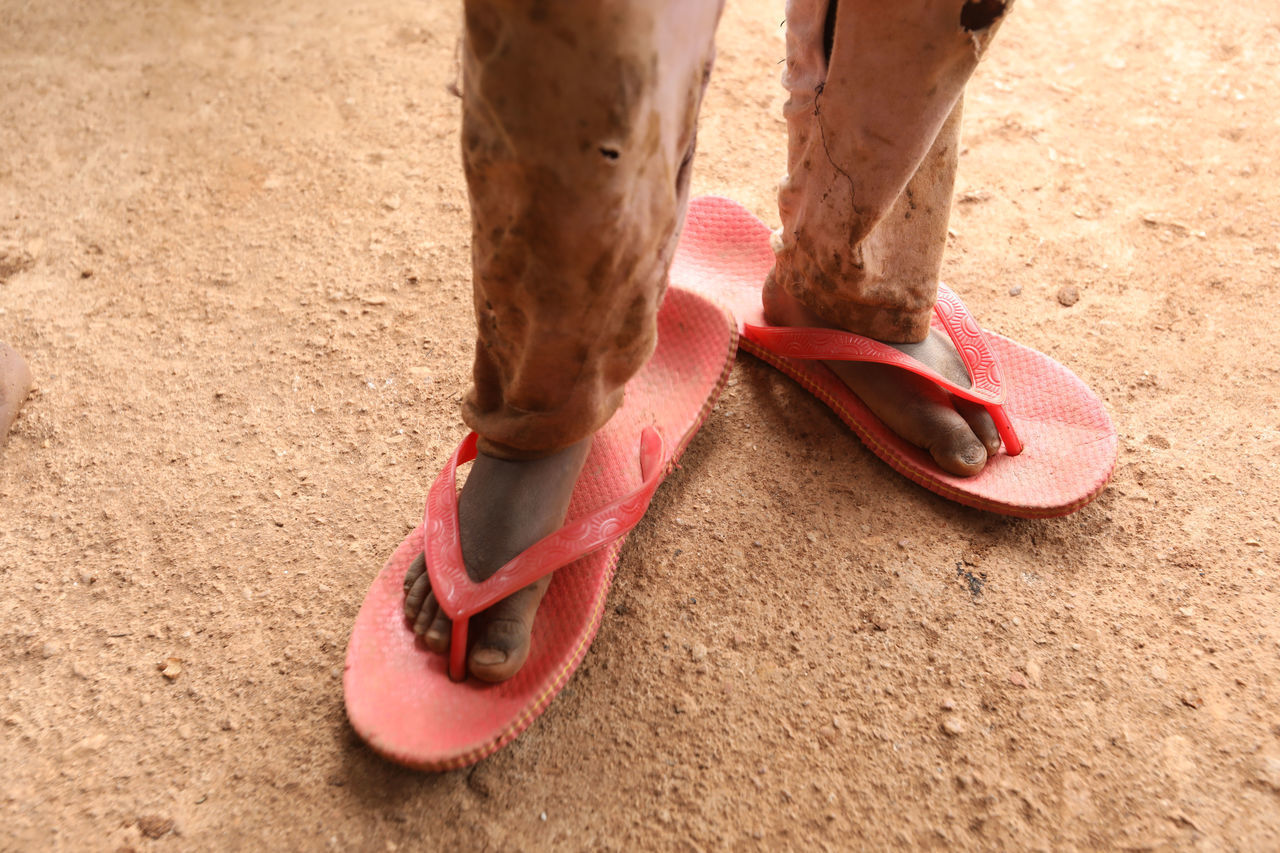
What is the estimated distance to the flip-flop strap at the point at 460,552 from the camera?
818 millimetres

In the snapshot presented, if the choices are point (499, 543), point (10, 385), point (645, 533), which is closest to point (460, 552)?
point (499, 543)

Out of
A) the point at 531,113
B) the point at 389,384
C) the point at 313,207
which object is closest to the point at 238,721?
the point at 389,384

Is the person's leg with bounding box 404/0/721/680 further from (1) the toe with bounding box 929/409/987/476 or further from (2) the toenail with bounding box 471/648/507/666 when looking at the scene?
(1) the toe with bounding box 929/409/987/476

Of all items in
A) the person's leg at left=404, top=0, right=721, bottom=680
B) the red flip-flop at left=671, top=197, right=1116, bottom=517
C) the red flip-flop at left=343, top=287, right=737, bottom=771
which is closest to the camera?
the person's leg at left=404, top=0, right=721, bottom=680

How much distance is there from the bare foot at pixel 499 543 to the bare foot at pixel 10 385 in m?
0.65

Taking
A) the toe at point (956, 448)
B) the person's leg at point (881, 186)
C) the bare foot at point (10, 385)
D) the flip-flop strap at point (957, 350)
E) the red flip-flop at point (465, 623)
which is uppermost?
the person's leg at point (881, 186)

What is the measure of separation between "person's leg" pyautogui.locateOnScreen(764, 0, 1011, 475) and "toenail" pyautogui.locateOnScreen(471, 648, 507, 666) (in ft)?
1.89

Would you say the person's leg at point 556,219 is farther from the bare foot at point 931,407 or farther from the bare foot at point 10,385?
the bare foot at point 10,385

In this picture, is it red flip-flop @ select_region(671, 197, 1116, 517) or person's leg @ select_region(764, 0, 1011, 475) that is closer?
person's leg @ select_region(764, 0, 1011, 475)

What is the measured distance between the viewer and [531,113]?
1.84 feet

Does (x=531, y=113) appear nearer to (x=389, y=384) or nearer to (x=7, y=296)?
(x=389, y=384)

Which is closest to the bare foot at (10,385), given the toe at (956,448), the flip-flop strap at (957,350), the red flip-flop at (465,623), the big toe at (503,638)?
the red flip-flop at (465,623)

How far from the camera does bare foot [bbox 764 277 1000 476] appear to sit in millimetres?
1034

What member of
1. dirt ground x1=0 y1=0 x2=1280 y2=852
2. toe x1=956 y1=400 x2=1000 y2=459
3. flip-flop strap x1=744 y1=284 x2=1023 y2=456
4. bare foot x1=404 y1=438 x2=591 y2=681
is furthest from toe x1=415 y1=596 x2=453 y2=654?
toe x1=956 y1=400 x2=1000 y2=459
